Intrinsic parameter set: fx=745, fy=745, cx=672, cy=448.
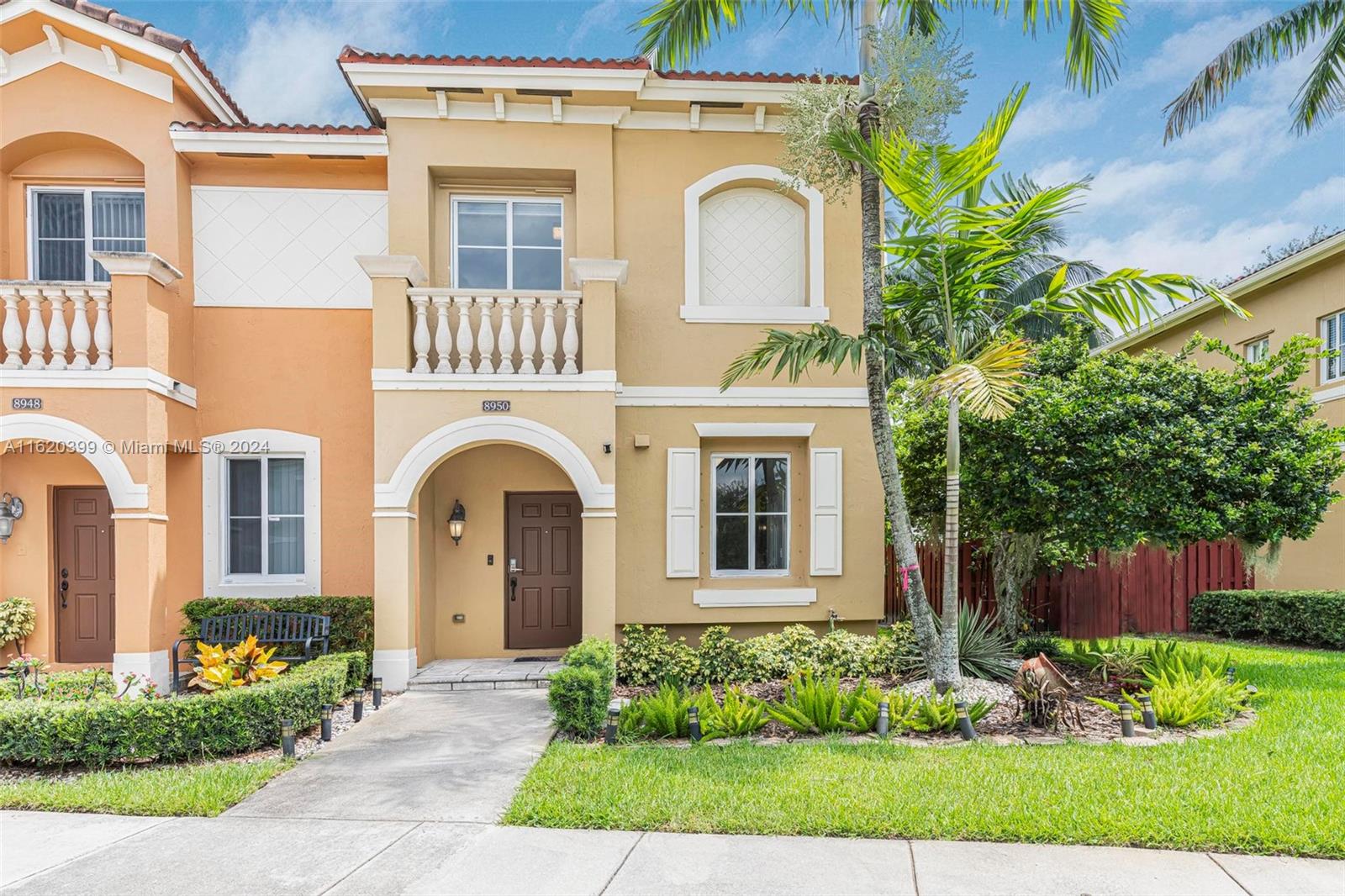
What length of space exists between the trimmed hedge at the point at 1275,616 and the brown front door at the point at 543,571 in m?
11.6

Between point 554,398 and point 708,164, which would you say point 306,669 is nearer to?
point 554,398

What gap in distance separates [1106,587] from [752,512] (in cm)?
779

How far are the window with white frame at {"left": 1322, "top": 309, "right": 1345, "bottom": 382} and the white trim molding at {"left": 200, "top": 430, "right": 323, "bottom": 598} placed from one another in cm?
1697

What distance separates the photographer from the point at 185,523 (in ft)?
31.9

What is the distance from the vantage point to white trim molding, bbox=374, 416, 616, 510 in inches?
352

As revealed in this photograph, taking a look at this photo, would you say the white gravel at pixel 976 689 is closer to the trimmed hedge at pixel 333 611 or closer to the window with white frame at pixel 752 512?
the window with white frame at pixel 752 512

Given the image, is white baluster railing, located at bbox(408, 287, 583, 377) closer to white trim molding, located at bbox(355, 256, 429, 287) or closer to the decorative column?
white trim molding, located at bbox(355, 256, 429, 287)

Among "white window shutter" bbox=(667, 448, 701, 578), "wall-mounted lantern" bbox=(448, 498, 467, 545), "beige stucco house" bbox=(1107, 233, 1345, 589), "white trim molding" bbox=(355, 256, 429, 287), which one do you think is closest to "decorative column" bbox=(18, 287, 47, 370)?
"white trim molding" bbox=(355, 256, 429, 287)

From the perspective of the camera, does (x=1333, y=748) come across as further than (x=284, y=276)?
No

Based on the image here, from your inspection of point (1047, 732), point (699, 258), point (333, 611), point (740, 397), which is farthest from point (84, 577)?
point (1047, 732)

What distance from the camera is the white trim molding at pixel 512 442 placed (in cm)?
895

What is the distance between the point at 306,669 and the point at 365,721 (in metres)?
0.89

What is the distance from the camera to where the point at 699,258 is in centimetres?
1017

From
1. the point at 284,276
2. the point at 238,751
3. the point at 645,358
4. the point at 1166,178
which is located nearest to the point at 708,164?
the point at 645,358
